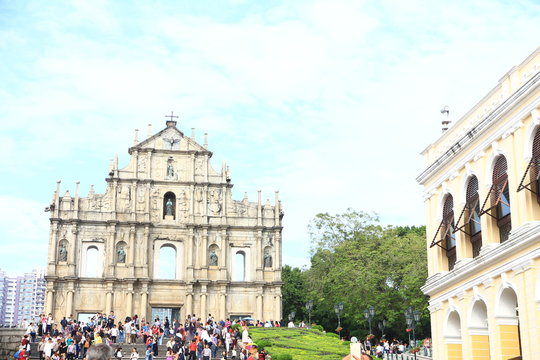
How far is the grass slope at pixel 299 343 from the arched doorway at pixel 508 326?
14047 millimetres

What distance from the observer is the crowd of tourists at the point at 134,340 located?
3772 cm

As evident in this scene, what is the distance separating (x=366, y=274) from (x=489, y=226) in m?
32.4

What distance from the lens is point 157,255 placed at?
62688 millimetres

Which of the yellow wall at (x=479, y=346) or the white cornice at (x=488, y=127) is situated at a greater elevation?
the white cornice at (x=488, y=127)

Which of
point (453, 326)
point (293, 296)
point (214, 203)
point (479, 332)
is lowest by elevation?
point (479, 332)

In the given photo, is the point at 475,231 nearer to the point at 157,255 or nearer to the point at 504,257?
the point at 504,257

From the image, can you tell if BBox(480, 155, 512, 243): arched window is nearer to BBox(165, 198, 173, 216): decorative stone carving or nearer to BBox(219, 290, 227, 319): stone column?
BBox(219, 290, 227, 319): stone column

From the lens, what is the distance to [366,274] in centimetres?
5769

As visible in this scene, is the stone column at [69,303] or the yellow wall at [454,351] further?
the stone column at [69,303]

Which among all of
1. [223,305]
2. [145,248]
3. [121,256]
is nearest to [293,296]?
[223,305]

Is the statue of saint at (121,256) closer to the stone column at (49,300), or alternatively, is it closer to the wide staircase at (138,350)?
the stone column at (49,300)

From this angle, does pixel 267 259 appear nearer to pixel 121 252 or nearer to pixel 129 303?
pixel 129 303

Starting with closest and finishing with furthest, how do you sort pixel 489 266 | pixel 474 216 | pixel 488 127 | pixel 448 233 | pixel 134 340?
A: pixel 489 266, pixel 488 127, pixel 474 216, pixel 448 233, pixel 134 340

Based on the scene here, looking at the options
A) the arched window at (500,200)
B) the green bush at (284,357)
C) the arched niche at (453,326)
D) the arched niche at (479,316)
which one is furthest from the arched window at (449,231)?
the green bush at (284,357)
